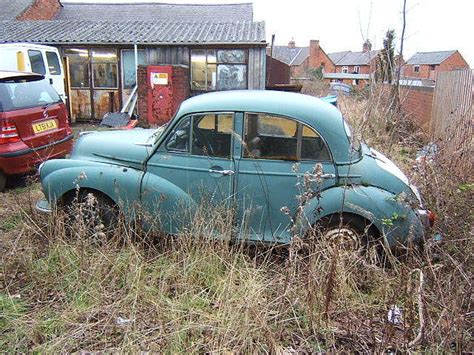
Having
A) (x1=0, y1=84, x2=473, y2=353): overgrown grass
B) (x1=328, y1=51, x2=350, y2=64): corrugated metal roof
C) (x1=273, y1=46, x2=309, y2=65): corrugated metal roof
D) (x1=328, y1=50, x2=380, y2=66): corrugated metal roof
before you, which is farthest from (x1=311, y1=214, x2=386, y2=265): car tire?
(x1=328, y1=51, x2=350, y2=64): corrugated metal roof

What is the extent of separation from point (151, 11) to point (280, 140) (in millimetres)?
25249

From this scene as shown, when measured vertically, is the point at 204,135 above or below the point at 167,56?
below

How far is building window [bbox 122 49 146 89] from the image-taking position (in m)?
14.3

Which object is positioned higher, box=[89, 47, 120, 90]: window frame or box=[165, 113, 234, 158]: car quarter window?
box=[89, 47, 120, 90]: window frame

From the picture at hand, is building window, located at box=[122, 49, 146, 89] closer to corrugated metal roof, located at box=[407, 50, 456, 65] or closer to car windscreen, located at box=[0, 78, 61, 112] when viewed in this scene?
car windscreen, located at box=[0, 78, 61, 112]

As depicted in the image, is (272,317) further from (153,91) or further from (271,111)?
(153,91)

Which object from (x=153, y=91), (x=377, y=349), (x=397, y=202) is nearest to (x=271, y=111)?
(x=397, y=202)

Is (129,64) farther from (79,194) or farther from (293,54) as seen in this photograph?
(293,54)

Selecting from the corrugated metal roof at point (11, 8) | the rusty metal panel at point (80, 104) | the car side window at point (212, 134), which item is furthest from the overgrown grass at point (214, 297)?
the corrugated metal roof at point (11, 8)

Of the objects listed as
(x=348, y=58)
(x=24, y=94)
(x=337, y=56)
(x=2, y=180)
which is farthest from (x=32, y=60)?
(x=337, y=56)

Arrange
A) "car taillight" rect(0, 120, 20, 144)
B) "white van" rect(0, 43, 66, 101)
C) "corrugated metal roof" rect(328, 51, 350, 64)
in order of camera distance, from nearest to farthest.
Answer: "car taillight" rect(0, 120, 20, 144) < "white van" rect(0, 43, 66, 101) < "corrugated metal roof" rect(328, 51, 350, 64)

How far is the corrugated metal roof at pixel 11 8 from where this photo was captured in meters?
21.4

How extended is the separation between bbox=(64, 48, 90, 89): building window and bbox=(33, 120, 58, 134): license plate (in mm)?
8437

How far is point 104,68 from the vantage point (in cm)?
1459
